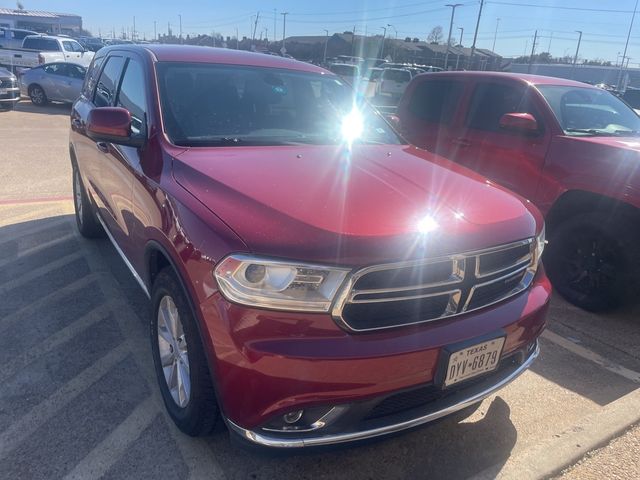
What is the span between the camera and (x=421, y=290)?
86.0 inches

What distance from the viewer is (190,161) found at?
108 inches

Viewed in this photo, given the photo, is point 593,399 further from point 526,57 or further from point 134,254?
point 526,57

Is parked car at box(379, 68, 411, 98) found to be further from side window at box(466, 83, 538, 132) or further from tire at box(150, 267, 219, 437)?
tire at box(150, 267, 219, 437)

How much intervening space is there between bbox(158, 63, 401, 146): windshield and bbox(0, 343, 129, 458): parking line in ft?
4.74

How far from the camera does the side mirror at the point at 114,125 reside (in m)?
3.05

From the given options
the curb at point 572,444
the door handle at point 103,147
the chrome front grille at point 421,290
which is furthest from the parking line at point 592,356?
the door handle at point 103,147

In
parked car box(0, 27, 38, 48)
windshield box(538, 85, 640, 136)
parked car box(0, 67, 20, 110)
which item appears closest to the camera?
windshield box(538, 85, 640, 136)

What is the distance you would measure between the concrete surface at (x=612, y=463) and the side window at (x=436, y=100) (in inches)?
157

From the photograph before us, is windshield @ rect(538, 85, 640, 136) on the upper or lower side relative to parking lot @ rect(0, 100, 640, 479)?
upper

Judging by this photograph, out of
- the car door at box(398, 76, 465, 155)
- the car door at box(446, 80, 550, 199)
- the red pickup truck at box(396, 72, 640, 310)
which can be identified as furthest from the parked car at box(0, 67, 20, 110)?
the car door at box(446, 80, 550, 199)

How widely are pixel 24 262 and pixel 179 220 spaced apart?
311 centimetres

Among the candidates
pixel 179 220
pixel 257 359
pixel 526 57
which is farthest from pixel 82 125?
pixel 526 57

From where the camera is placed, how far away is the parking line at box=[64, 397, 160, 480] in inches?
95.5

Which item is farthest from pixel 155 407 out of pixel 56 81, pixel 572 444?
pixel 56 81
